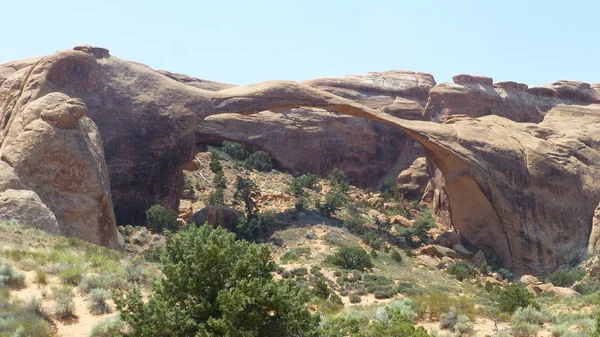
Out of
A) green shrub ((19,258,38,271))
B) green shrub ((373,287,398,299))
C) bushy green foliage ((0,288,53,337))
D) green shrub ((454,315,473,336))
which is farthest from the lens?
green shrub ((373,287,398,299))

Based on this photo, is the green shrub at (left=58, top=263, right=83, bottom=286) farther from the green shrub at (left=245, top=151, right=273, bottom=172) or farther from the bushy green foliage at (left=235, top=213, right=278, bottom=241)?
the green shrub at (left=245, top=151, right=273, bottom=172)

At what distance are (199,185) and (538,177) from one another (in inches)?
650

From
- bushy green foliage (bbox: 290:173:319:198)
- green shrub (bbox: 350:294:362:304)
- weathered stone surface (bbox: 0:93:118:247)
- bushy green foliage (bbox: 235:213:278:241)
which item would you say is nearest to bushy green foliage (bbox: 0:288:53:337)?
weathered stone surface (bbox: 0:93:118:247)

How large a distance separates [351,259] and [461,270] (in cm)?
538

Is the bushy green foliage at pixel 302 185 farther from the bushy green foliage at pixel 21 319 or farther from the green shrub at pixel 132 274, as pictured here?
the bushy green foliage at pixel 21 319

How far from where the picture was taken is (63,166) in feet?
61.8

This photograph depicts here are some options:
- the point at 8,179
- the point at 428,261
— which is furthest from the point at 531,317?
the point at 428,261

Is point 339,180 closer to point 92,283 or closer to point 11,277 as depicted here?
point 92,283

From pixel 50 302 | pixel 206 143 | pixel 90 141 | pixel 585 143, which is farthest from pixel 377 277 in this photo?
pixel 206 143

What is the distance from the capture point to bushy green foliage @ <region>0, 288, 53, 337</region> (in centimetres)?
952

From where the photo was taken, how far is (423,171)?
141 feet

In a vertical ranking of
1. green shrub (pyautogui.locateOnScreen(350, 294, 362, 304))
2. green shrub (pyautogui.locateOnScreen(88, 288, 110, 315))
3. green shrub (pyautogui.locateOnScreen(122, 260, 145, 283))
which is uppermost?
green shrub (pyautogui.locateOnScreen(88, 288, 110, 315))

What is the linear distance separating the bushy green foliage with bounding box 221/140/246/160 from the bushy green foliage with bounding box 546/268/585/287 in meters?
18.5

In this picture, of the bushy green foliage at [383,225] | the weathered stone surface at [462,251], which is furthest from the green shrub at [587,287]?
the bushy green foliage at [383,225]
